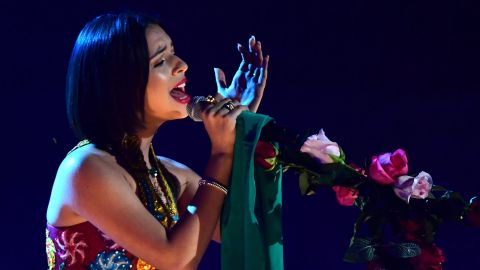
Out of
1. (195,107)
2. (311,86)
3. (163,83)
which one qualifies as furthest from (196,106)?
(311,86)

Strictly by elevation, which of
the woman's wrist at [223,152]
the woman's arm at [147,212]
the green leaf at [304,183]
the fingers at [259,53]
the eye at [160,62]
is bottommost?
the woman's arm at [147,212]

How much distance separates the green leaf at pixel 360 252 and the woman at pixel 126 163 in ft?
0.93

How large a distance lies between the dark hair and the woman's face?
0.02 metres

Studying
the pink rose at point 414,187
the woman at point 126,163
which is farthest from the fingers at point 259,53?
the pink rose at point 414,187

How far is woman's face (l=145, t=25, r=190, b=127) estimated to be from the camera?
53.4 inches

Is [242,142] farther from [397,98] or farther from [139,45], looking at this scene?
[397,98]

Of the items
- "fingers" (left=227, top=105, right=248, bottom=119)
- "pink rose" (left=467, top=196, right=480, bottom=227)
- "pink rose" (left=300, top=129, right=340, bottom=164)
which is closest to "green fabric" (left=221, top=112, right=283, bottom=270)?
"fingers" (left=227, top=105, right=248, bottom=119)

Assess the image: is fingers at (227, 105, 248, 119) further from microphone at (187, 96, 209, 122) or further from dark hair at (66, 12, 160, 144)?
dark hair at (66, 12, 160, 144)

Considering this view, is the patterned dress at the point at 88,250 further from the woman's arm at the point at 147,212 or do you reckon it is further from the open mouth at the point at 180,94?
the open mouth at the point at 180,94

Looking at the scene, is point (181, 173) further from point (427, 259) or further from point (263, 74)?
point (427, 259)

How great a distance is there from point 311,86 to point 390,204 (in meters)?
1.14

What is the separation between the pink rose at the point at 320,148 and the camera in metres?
1.14

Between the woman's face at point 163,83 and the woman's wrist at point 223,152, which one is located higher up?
the woman's face at point 163,83

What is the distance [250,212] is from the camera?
1.25 metres
